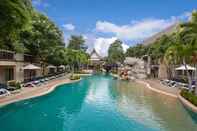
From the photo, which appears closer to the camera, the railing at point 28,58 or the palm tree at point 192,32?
the palm tree at point 192,32

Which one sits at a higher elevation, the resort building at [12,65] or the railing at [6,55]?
the railing at [6,55]

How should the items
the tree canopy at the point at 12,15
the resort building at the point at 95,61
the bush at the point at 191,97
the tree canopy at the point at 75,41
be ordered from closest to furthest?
the tree canopy at the point at 12,15 → the bush at the point at 191,97 → the tree canopy at the point at 75,41 → the resort building at the point at 95,61

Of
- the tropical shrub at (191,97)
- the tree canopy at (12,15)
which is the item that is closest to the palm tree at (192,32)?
the tropical shrub at (191,97)

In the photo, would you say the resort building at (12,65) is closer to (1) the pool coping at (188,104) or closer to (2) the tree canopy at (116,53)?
(1) the pool coping at (188,104)

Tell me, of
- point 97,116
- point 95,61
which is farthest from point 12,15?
point 95,61

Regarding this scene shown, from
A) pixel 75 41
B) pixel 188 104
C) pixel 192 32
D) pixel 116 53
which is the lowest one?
pixel 188 104

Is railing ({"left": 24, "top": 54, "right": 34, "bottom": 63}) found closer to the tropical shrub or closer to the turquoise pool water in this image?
the turquoise pool water

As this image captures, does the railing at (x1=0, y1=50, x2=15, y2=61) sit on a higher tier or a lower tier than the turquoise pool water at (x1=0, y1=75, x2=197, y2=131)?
higher

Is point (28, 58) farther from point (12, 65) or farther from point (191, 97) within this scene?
point (191, 97)

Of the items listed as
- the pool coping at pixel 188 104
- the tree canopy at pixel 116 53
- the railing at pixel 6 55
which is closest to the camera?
the pool coping at pixel 188 104

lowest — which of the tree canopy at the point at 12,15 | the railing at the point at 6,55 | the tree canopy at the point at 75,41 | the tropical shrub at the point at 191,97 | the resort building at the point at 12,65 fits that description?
the tropical shrub at the point at 191,97

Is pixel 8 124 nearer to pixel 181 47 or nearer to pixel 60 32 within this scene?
pixel 181 47

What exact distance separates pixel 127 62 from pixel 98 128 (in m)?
65.4

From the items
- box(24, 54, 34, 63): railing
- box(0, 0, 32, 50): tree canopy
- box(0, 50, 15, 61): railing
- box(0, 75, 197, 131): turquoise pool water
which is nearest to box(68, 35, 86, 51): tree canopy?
box(24, 54, 34, 63): railing
